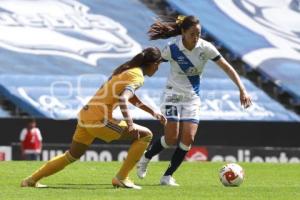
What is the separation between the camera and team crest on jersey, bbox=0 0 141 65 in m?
31.2

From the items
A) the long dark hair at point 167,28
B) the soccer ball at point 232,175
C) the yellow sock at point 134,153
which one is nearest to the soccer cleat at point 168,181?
the soccer ball at point 232,175

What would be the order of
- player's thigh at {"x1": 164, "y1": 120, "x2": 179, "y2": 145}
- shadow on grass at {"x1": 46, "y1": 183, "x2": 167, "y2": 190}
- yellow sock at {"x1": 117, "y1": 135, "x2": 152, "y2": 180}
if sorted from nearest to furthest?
yellow sock at {"x1": 117, "y1": 135, "x2": 152, "y2": 180}
shadow on grass at {"x1": 46, "y1": 183, "x2": 167, "y2": 190}
player's thigh at {"x1": 164, "y1": 120, "x2": 179, "y2": 145}

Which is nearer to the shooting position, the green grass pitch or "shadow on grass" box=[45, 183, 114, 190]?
the green grass pitch

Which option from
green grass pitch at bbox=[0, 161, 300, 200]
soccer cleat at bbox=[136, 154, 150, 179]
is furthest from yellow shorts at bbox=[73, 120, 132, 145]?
soccer cleat at bbox=[136, 154, 150, 179]

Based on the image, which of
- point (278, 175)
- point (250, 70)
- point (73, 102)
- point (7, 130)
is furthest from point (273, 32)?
point (278, 175)

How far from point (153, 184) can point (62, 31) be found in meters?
20.3

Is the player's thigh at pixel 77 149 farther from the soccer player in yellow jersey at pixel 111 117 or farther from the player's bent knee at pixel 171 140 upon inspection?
the player's bent knee at pixel 171 140

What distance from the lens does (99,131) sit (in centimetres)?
1089

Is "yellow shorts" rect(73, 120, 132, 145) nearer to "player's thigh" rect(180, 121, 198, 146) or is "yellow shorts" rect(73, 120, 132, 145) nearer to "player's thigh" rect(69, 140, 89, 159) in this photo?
"player's thigh" rect(69, 140, 89, 159)

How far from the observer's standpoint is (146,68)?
36.1 ft

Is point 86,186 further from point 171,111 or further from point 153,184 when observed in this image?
point 171,111

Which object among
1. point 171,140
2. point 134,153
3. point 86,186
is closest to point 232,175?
point 171,140

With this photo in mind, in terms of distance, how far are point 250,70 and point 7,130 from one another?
10.2 meters

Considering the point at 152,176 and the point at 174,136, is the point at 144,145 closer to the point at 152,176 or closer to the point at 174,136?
the point at 174,136
